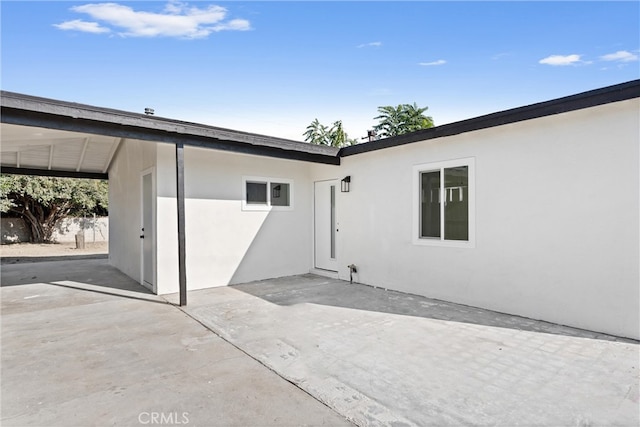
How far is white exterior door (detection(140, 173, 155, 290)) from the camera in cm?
669

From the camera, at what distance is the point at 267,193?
7.88 meters

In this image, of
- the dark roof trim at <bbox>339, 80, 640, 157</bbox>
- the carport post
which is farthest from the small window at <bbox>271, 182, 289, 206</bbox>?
the carport post

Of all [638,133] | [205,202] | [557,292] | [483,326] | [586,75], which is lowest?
[483,326]

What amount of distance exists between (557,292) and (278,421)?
4120 mm

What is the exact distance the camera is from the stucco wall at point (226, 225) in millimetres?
6422

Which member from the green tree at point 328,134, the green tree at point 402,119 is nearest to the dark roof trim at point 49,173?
the green tree at point 328,134

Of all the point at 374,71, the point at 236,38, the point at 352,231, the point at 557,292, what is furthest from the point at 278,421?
the point at 374,71

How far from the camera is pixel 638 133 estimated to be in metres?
3.90

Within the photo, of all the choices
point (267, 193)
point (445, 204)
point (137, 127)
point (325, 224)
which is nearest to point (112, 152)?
point (267, 193)

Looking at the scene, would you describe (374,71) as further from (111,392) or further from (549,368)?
(111,392)

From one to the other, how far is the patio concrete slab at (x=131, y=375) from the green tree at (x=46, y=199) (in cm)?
1301

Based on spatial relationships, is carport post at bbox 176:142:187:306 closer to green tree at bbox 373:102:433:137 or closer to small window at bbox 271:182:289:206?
small window at bbox 271:182:289:206

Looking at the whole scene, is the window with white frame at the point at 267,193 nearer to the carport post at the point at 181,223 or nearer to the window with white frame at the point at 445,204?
the carport post at the point at 181,223
